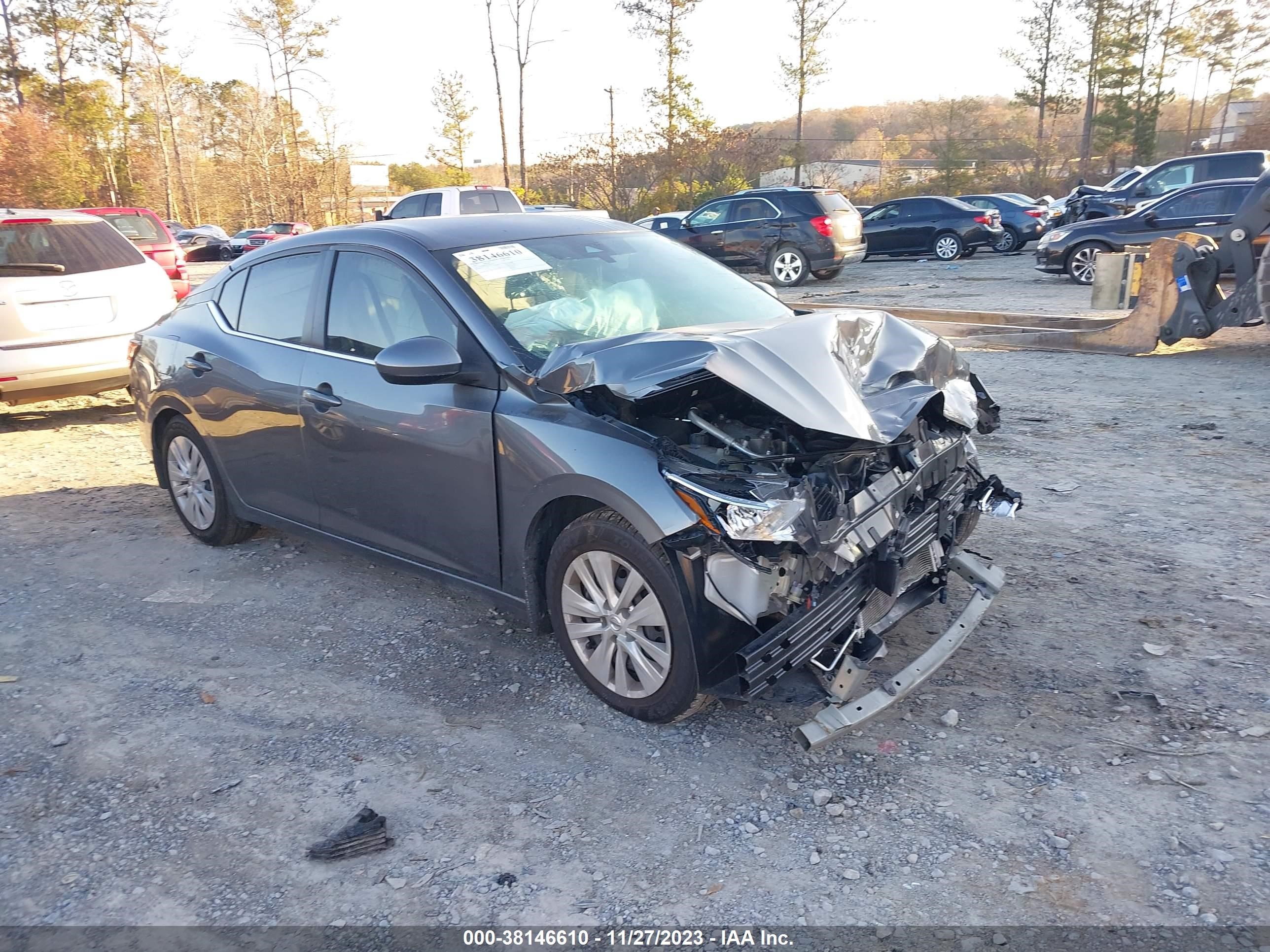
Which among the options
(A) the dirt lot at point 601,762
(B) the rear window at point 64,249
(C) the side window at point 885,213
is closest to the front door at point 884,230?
(C) the side window at point 885,213

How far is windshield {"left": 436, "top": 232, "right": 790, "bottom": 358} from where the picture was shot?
392 centimetres

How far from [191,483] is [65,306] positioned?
11.8 feet

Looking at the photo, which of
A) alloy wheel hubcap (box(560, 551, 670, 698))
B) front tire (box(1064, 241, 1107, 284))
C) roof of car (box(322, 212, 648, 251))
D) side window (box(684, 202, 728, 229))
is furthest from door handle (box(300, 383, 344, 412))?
side window (box(684, 202, 728, 229))

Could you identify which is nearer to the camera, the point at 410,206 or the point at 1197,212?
the point at 1197,212

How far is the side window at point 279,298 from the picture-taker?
461 centimetres

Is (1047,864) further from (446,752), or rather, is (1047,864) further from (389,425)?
(389,425)

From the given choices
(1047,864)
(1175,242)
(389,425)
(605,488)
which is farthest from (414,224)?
(1175,242)

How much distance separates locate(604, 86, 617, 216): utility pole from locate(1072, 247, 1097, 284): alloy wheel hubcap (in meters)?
22.8

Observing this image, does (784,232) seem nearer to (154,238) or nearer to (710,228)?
(710,228)

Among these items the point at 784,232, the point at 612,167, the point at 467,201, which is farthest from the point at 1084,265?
the point at 612,167

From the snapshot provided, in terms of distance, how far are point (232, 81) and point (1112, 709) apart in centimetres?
5672

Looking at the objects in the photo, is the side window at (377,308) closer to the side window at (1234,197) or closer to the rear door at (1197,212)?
the rear door at (1197,212)

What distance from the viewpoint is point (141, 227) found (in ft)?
51.8

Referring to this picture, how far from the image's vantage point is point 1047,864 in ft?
8.75
